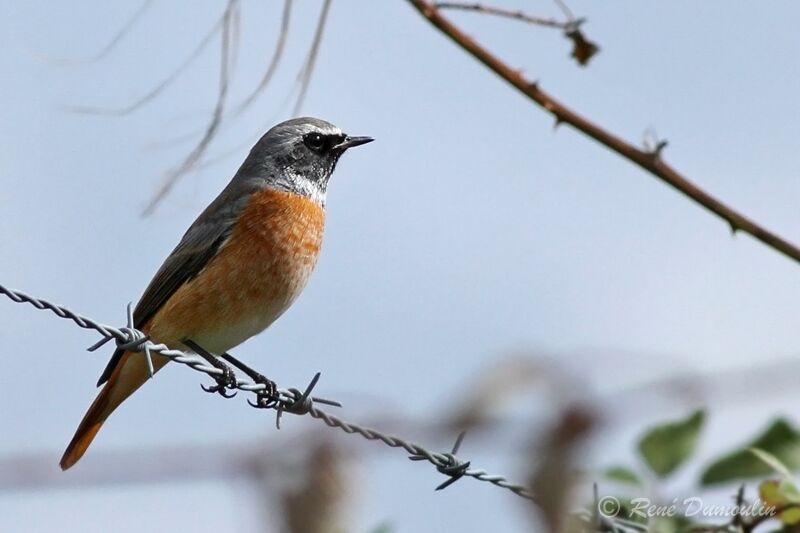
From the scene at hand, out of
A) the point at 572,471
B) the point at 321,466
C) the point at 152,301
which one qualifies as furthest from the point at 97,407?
the point at 572,471

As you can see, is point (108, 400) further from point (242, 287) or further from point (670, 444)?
point (670, 444)

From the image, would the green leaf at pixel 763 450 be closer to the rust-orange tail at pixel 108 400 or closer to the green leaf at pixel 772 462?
the green leaf at pixel 772 462

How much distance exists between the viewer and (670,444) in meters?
3.69

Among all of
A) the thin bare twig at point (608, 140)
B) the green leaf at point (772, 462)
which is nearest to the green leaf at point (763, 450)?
the green leaf at point (772, 462)

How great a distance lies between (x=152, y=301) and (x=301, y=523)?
5.07 meters

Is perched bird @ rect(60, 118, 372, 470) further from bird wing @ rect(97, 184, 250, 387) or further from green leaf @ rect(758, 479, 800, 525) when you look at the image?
green leaf @ rect(758, 479, 800, 525)

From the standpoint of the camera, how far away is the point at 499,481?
4.08 meters

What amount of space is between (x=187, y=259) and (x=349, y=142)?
4.84ft

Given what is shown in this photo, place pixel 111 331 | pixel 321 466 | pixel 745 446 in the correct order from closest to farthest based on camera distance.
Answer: pixel 321 466 < pixel 745 446 < pixel 111 331

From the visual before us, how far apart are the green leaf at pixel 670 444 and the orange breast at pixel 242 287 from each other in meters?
2.82

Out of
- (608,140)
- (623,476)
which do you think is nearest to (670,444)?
(623,476)

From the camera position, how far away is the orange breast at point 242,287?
604cm

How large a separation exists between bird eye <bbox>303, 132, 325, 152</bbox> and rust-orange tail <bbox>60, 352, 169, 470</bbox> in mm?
1835

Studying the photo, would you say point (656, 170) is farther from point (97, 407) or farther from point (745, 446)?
point (97, 407)
